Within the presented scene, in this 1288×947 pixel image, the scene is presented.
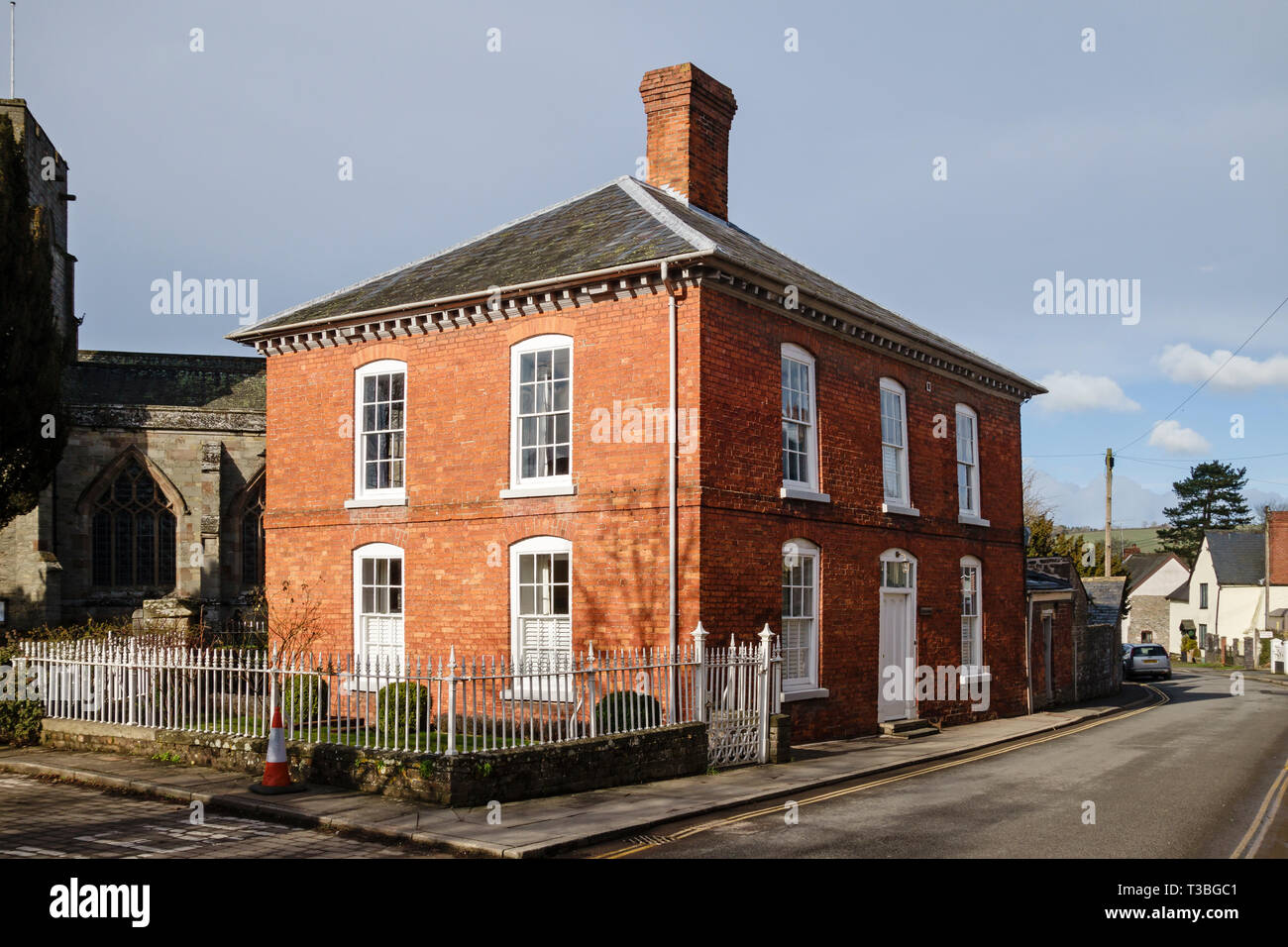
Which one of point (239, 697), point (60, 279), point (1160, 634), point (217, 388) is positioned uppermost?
point (60, 279)

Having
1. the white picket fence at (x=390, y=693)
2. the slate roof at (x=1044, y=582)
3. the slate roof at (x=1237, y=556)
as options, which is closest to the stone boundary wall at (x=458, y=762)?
the white picket fence at (x=390, y=693)

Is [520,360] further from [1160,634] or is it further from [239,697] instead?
[1160,634]

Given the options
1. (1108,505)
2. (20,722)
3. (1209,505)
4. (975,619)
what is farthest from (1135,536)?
(20,722)

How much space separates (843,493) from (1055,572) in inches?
630

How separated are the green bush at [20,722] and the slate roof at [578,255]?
7.63 m

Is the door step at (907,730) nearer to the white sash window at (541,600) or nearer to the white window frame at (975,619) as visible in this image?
the white window frame at (975,619)

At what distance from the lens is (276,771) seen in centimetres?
1219

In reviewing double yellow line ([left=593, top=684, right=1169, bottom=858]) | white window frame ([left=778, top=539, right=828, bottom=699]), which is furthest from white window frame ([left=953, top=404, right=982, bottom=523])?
white window frame ([left=778, top=539, right=828, bottom=699])

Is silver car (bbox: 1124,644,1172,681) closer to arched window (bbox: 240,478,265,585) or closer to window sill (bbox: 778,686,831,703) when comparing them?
window sill (bbox: 778,686,831,703)

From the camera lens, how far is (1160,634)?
76.1 metres

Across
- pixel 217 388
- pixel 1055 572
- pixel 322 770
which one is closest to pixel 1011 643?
pixel 1055 572

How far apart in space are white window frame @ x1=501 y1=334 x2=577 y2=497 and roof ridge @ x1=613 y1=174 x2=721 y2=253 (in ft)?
7.78

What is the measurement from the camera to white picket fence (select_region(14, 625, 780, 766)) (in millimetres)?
13672

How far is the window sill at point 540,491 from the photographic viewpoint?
55.4 feet
